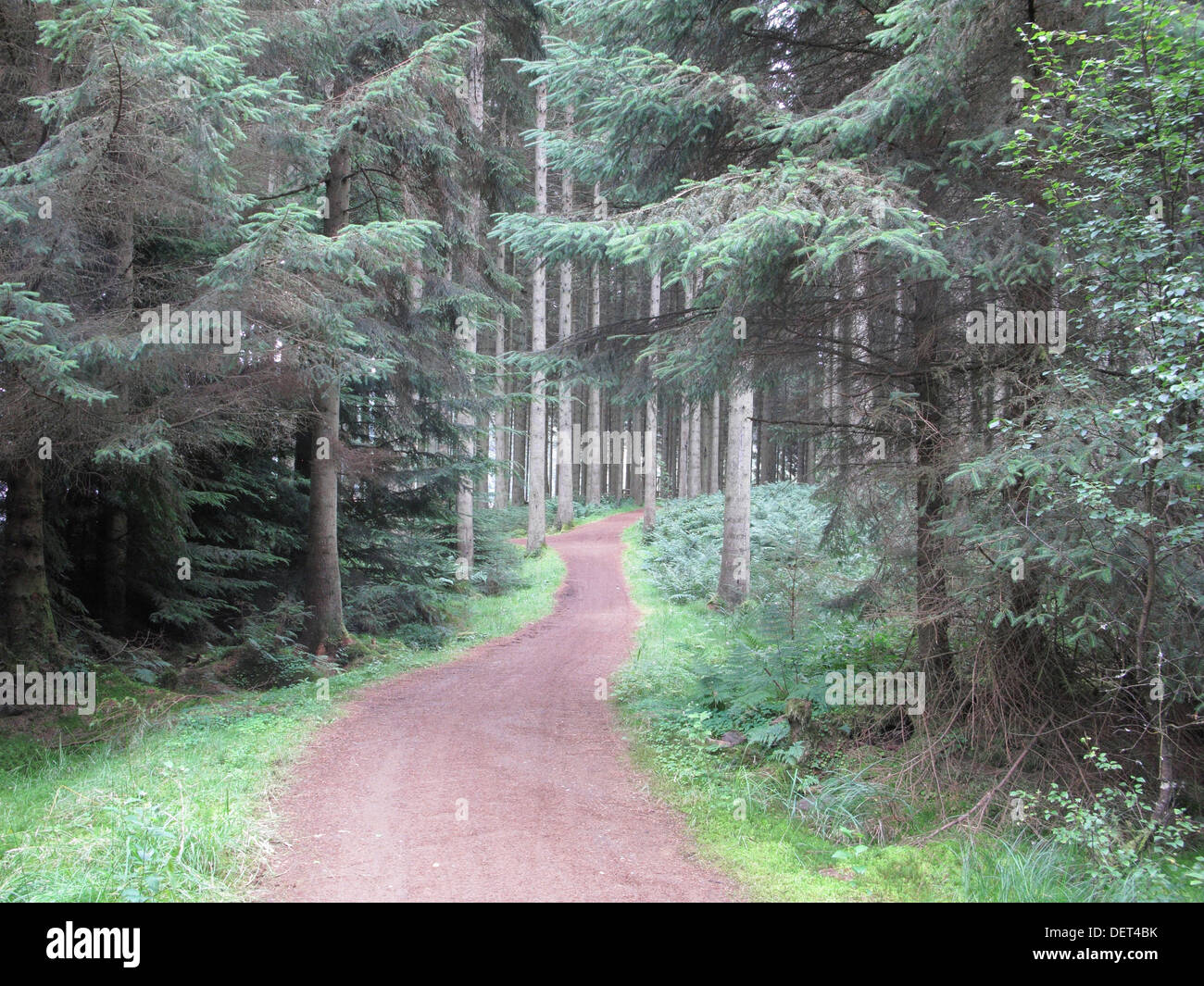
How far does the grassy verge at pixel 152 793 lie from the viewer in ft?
15.0

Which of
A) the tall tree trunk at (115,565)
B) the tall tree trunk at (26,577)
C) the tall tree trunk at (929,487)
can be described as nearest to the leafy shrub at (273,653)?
the tall tree trunk at (115,565)

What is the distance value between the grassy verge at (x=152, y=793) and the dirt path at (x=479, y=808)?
33 cm

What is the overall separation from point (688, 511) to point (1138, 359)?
870 inches

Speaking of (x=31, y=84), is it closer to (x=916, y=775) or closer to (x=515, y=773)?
(x=515, y=773)

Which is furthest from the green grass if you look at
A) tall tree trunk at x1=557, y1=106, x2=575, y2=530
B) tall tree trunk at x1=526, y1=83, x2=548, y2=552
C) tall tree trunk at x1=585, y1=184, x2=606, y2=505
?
tall tree trunk at x1=585, y1=184, x2=606, y2=505

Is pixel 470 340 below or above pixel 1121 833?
above

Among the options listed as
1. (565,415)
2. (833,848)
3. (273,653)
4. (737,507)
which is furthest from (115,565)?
(565,415)

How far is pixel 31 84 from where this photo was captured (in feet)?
27.8

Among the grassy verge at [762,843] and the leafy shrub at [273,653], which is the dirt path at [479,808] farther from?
the leafy shrub at [273,653]

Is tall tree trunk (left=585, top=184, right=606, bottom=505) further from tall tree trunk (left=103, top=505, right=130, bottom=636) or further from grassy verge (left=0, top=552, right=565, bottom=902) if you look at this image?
grassy verge (left=0, top=552, right=565, bottom=902)

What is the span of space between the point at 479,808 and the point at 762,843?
233cm

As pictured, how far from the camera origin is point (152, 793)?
6.03 m

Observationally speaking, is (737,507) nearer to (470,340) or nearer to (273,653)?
(470,340)
